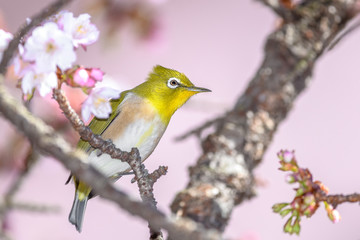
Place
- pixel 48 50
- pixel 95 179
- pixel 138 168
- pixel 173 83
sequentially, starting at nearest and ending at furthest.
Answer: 1. pixel 95 179
2. pixel 48 50
3. pixel 138 168
4. pixel 173 83

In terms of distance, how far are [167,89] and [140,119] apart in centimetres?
15

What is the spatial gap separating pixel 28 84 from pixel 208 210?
676 millimetres

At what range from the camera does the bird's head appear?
1.29 metres

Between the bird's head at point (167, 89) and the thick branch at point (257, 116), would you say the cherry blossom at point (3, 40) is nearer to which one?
the bird's head at point (167, 89)

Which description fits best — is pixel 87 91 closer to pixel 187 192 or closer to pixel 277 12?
pixel 187 192

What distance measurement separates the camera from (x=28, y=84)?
2.68 ft

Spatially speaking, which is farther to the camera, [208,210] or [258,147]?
[258,147]

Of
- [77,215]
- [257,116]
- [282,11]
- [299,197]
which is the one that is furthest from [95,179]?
[282,11]

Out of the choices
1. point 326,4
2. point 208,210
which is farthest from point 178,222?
point 326,4

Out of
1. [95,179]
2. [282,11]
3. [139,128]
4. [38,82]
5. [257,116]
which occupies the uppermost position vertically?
[282,11]

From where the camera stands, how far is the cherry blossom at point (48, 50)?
0.79m

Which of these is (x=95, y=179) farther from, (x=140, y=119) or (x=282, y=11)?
(x=282, y=11)

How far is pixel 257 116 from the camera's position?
167 centimetres

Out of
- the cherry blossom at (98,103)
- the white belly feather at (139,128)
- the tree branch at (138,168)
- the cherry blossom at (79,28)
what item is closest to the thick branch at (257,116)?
the white belly feather at (139,128)
